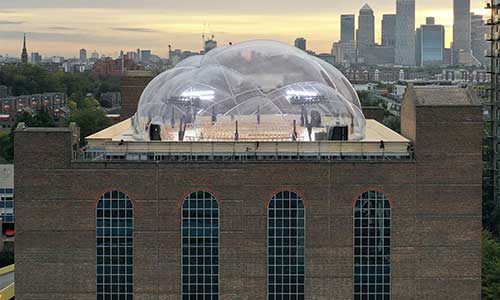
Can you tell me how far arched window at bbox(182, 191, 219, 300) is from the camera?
131ft

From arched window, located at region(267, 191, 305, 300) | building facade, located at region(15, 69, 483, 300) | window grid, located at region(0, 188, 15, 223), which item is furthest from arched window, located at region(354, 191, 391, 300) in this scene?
window grid, located at region(0, 188, 15, 223)

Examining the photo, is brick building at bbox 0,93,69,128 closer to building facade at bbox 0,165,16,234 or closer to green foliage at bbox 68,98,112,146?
green foliage at bbox 68,98,112,146

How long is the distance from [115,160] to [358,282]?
10.8 metres

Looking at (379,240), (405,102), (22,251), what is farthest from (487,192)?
(22,251)

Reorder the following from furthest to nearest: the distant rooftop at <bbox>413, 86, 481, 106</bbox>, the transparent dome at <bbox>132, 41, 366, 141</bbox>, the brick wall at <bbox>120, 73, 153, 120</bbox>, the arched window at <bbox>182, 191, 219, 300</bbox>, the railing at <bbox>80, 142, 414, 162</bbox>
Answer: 1. the brick wall at <bbox>120, 73, 153, 120</bbox>
2. the transparent dome at <bbox>132, 41, 366, 141</bbox>
3. the railing at <bbox>80, 142, 414, 162</bbox>
4. the distant rooftop at <bbox>413, 86, 481, 106</bbox>
5. the arched window at <bbox>182, 191, 219, 300</bbox>

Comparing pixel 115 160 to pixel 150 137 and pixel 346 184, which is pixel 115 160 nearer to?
pixel 150 137

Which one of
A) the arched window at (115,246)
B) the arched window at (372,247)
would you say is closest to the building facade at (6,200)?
the arched window at (115,246)

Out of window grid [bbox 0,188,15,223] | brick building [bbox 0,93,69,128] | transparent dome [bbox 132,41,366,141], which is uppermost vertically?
brick building [bbox 0,93,69,128]

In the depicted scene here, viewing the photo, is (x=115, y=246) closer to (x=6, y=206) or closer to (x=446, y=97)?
(x=446, y=97)

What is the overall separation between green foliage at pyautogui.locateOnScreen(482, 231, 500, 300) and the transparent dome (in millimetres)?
11505

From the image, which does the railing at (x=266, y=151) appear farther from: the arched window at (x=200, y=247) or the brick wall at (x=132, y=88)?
the brick wall at (x=132, y=88)

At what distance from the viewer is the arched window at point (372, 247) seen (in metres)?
40.2

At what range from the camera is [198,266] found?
1576 inches

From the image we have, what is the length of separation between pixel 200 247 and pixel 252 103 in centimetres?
836
